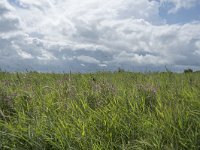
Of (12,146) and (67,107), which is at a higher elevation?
(67,107)

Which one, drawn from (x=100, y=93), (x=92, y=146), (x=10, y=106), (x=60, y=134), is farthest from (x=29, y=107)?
(x=92, y=146)

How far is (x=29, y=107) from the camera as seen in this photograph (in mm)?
6840

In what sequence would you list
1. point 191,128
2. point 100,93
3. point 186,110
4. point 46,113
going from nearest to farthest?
point 191,128, point 186,110, point 46,113, point 100,93

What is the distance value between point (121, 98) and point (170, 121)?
5.59 feet

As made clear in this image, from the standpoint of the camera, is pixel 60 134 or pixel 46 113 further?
pixel 46 113

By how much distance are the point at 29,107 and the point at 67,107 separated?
0.79 metres

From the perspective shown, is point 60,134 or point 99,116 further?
point 99,116

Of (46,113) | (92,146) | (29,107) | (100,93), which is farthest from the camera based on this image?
(100,93)

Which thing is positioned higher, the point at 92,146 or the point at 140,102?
the point at 140,102

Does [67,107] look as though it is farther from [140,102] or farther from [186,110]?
[186,110]

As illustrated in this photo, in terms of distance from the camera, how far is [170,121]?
5.06 m

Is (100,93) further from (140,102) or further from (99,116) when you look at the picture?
(99,116)

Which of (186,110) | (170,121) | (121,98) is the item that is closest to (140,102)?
(121,98)

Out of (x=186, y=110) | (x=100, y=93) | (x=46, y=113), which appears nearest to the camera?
(x=186, y=110)
